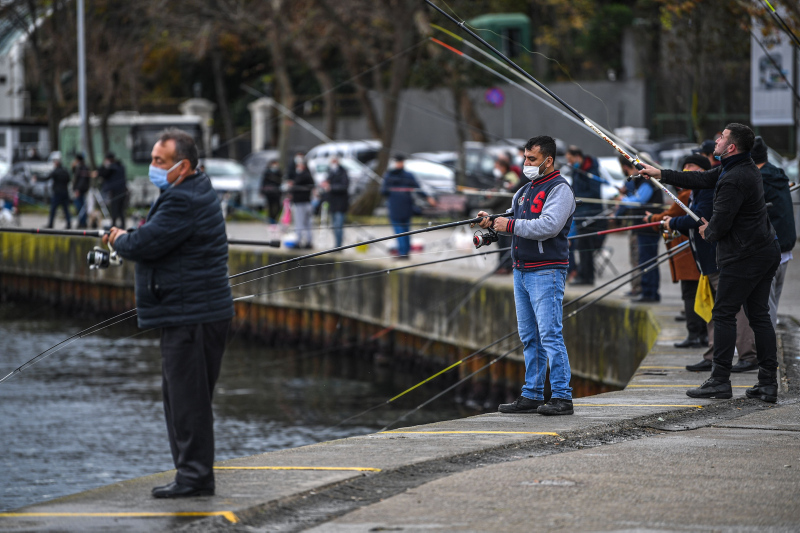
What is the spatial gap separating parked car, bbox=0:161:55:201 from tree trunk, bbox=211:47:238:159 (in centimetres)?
953

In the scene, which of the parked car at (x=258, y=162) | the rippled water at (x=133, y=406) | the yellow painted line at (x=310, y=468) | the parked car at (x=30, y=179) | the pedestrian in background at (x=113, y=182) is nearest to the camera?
the yellow painted line at (x=310, y=468)

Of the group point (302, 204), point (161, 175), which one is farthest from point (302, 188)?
point (161, 175)

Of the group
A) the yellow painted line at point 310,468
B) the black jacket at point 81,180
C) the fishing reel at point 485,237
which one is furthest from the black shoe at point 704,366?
the black jacket at point 81,180

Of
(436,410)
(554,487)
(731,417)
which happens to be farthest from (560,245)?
(436,410)

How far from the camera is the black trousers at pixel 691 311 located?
9.70 meters

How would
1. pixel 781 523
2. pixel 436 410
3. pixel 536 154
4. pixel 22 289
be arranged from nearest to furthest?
pixel 781 523 → pixel 536 154 → pixel 436 410 → pixel 22 289

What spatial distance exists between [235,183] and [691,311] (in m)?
24.3

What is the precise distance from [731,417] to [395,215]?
11.4 meters

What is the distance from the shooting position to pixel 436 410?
15094 millimetres

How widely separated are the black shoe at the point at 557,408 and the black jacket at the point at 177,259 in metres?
2.59

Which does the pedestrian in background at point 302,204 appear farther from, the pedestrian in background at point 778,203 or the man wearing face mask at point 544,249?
the man wearing face mask at point 544,249

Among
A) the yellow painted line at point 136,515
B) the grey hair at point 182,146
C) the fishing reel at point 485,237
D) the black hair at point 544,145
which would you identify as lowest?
the yellow painted line at point 136,515

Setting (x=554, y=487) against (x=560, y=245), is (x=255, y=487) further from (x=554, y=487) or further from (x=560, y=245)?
(x=560, y=245)

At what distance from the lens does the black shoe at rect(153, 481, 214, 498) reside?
5074 mm
